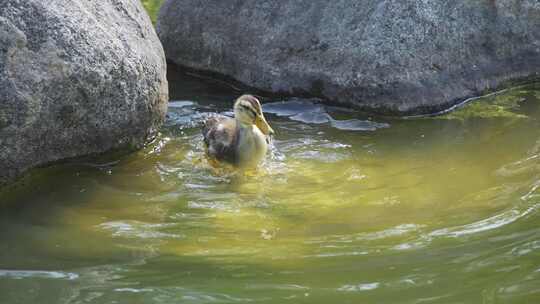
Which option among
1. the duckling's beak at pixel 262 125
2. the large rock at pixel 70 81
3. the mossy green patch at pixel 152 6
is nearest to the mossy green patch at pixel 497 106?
the duckling's beak at pixel 262 125

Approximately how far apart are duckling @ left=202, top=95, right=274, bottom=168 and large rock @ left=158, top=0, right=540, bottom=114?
59.7 inches

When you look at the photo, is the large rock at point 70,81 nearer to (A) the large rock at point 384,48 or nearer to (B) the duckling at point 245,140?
(B) the duckling at point 245,140

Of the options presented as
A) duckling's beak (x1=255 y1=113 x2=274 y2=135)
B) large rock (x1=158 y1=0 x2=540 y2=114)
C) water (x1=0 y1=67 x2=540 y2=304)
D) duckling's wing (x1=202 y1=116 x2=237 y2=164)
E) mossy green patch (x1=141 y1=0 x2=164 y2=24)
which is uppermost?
mossy green patch (x1=141 y1=0 x2=164 y2=24)

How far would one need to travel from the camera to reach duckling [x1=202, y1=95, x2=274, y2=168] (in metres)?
7.91

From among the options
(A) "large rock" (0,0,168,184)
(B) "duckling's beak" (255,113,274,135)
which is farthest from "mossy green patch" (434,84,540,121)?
(A) "large rock" (0,0,168,184)

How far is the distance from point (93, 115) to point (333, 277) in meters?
3.10

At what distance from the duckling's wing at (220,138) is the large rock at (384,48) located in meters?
1.34

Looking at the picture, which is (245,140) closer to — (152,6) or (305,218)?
(305,218)

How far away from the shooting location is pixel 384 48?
8.95 metres

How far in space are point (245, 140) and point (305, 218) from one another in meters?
1.83

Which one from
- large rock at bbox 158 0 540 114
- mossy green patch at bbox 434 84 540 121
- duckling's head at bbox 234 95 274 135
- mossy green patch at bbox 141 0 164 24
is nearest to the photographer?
duckling's head at bbox 234 95 274 135

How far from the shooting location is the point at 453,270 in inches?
197

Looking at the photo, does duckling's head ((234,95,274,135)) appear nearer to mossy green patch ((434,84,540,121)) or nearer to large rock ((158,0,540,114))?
large rock ((158,0,540,114))

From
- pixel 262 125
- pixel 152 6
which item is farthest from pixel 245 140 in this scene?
pixel 152 6
